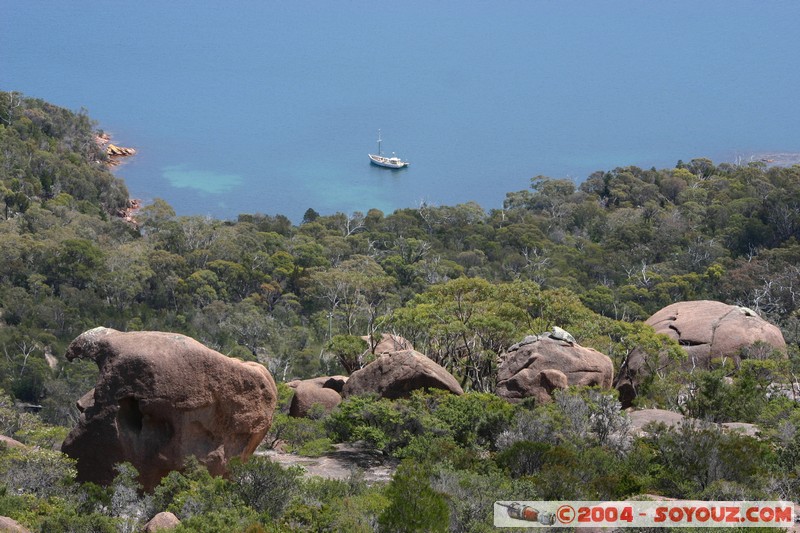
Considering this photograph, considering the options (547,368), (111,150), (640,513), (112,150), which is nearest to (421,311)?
(547,368)

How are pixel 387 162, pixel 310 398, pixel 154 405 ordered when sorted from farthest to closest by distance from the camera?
pixel 387 162, pixel 310 398, pixel 154 405

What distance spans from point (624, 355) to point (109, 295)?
32166 millimetres

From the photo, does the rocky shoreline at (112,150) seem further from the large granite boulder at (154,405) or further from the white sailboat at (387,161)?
the large granite boulder at (154,405)

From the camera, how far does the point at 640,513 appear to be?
571 inches

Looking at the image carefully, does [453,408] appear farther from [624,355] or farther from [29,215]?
[29,215]

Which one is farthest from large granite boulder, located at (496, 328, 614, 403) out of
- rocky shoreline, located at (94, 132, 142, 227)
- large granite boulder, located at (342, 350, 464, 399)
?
rocky shoreline, located at (94, 132, 142, 227)

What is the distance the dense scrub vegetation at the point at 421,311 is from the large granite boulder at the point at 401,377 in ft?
3.62

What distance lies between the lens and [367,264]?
5681 cm

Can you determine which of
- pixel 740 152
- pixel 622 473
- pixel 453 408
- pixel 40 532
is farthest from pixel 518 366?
pixel 740 152

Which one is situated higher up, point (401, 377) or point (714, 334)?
point (714, 334)

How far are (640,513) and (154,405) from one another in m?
7.70

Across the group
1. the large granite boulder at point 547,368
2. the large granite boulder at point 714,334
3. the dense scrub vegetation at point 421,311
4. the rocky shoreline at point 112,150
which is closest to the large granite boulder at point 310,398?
the dense scrub vegetation at point 421,311

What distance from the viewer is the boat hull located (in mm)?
106438

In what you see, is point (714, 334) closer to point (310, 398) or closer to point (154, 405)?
point (310, 398)
